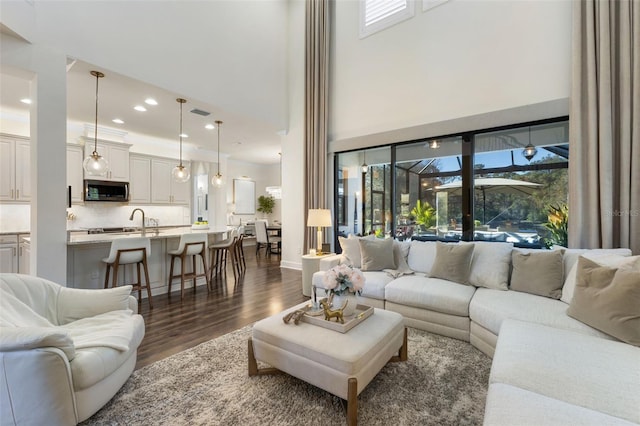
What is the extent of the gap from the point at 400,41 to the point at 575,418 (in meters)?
5.18

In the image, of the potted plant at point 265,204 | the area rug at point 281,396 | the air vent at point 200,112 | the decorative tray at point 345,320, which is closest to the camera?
the area rug at point 281,396

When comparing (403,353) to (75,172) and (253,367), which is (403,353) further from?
(75,172)

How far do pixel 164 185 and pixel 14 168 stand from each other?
2734mm

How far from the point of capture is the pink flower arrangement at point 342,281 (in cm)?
207

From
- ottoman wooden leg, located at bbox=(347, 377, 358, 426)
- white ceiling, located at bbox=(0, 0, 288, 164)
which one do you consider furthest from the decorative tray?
white ceiling, located at bbox=(0, 0, 288, 164)

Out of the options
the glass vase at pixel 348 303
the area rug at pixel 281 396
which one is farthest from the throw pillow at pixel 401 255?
the glass vase at pixel 348 303

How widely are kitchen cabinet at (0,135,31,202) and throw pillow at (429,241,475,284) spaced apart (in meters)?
6.94

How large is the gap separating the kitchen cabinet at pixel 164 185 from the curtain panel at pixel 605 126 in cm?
812

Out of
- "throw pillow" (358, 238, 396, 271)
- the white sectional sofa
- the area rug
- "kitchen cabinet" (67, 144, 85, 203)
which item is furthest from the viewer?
"kitchen cabinet" (67, 144, 85, 203)

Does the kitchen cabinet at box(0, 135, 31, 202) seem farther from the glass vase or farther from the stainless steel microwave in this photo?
the glass vase

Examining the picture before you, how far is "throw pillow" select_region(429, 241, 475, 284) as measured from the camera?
311cm

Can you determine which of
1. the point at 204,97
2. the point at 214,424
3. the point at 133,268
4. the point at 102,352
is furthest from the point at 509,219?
the point at 133,268

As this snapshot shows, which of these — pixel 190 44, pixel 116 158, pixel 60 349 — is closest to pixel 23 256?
pixel 116 158

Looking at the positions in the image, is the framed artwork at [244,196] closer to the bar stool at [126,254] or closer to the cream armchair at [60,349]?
the bar stool at [126,254]
